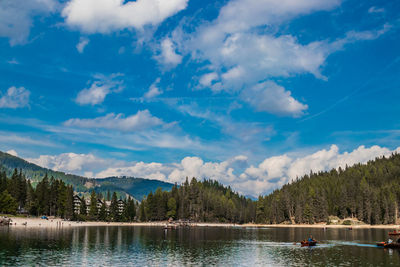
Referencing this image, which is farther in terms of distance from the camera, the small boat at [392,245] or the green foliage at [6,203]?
the green foliage at [6,203]

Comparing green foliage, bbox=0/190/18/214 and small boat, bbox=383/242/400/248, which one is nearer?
small boat, bbox=383/242/400/248

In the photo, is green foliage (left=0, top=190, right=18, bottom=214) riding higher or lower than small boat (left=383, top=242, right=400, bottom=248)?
higher

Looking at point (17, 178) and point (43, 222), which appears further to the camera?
point (17, 178)

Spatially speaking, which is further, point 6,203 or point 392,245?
point 6,203

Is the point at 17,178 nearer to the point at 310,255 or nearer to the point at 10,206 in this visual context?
the point at 10,206

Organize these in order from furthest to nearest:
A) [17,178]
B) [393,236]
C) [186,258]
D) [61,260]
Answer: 1. [17,178]
2. [393,236]
3. [186,258]
4. [61,260]

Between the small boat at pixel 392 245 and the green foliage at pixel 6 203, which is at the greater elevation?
the green foliage at pixel 6 203

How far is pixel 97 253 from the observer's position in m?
71.0

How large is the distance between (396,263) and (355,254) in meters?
13.4

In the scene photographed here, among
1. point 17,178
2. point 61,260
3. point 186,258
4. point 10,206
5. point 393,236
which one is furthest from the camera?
point 17,178

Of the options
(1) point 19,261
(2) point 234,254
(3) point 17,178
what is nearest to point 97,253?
(1) point 19,261

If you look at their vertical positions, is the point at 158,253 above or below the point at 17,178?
below

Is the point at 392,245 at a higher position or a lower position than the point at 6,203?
lower

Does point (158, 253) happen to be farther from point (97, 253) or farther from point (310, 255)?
point (310, 255)
